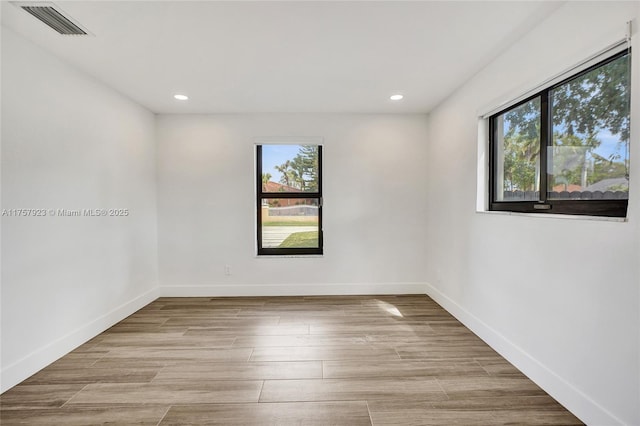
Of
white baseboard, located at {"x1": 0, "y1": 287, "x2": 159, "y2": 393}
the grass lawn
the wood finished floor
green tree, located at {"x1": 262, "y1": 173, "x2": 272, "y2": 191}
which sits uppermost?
green tree, located at {"x1": 262, "y1": 173, "x2": 272, "y2": 191}

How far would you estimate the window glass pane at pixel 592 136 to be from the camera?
62.3 inches

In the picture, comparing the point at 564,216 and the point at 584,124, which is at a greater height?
the point at 584,124

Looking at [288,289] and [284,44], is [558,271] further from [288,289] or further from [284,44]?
[288,289]

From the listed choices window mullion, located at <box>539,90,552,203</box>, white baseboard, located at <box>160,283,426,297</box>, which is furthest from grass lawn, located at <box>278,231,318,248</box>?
window mullion, located at <box>539,90,552,203</box>

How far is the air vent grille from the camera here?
1804 millimetres

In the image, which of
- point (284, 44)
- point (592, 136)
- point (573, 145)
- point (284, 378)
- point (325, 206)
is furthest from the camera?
point (325, 206)

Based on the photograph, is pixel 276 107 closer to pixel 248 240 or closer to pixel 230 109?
pixel 230 109

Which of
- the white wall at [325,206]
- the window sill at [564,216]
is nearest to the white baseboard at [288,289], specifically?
the white wall at [325,206]

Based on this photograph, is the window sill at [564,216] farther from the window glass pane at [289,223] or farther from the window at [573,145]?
the window glass pane at [289,223]

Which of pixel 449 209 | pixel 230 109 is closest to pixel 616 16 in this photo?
pixel 449 209

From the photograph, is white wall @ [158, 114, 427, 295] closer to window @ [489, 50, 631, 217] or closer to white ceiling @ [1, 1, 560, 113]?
white ceiling @ [1, 1, 560, 113]

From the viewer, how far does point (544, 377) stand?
76.9 inches

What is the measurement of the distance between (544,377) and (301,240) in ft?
9.31

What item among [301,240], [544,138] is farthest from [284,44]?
[301,240]
